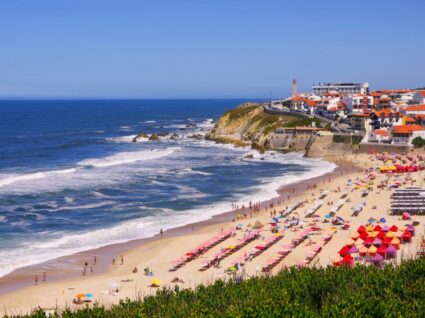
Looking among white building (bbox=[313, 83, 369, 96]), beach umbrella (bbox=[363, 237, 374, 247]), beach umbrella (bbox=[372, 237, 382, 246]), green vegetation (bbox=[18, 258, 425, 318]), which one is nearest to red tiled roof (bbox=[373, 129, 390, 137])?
beach umbrella (bbox=[363, 237, 374, 247])

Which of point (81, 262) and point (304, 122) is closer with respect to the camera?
point (81, 262)

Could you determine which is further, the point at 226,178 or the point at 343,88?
the point at 343,88

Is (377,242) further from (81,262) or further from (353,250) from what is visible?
(81,262)

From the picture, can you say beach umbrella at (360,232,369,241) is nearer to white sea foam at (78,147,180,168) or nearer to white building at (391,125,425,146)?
white sea foam at (78,147,180,168)

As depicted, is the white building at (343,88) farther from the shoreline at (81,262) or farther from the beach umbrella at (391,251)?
the beach umbrella at (391,251)

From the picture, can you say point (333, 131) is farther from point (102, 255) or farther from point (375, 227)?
point (102, 255)

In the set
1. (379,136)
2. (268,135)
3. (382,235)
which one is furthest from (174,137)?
(382,235)

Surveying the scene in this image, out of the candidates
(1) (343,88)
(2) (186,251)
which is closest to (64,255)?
(2) (186,251)
